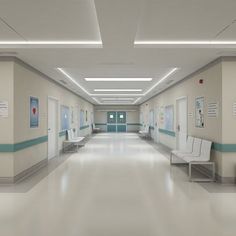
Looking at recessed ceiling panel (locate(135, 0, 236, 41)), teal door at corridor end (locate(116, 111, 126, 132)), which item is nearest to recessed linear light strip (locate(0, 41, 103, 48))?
recessed ceiling panel (locate(135, 0, 236, 41))

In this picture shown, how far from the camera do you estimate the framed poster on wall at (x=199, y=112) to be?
7086mm

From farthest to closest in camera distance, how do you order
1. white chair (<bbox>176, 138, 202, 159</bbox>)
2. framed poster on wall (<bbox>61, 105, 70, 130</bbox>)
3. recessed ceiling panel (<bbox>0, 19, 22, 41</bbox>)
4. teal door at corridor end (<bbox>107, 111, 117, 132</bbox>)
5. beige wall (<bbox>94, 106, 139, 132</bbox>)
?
teal door at corridor end (<bbox>107, 111, 117, 132</bbox>) → beige wall (<bbox>94, 106, 139, 132</bbox>) → framed poster on wall (<bbox>61, 105, 70, 130</bbox>) → white chair (<bbox>176, 138, 202, 159</bbox>) → recessed ceiling panel (<bbox>0, 19, 22, 41</bbox>)

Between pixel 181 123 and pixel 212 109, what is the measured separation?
3371 millimetres

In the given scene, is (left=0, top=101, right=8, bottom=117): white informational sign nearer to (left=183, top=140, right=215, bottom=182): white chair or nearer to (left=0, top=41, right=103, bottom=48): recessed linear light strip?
(left=0, top=41, right=103, bottom=48): recessed linear light strip

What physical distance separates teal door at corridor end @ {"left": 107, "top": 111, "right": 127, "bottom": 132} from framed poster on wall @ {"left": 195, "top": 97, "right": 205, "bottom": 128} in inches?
799

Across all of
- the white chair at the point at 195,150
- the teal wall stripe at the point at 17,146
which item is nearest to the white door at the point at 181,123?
the white chair at the point at 195,150

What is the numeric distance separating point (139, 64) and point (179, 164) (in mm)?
3634

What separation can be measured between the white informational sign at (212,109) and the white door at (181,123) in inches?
92.7

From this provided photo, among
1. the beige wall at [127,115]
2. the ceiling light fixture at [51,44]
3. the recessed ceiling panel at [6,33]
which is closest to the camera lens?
the recessed ceiling panel at [6,33]

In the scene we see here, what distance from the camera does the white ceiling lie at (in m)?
3.46

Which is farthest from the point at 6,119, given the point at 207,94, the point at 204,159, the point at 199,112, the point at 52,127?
the point at 199,112

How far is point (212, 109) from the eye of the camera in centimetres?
633

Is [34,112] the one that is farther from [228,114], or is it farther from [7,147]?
[228,114]

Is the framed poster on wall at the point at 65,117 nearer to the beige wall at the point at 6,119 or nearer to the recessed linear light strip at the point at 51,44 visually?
the beige wall at the point at 6,119
